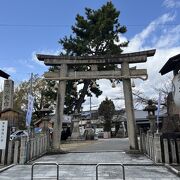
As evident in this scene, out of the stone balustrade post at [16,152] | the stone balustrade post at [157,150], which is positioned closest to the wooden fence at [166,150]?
the stone balustrade post at [157,150]

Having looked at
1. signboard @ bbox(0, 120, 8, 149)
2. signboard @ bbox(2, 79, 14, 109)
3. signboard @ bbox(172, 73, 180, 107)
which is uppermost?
signboard @ bbox(2, 79, 14, 109)

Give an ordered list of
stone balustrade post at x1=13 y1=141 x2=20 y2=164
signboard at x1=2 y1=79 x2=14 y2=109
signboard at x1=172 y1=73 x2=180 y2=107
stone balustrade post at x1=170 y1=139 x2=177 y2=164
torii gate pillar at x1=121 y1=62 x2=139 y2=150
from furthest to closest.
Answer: torii gate pillar at x1=121 y1=62 x2=139 y2=150 → signboard at x1=2 y1=79 x2=14 y2=109 → stone balustrade post at x1=13 y1=141 x2=20 y2=164 → stone balustrade post at x1=170 y1=139 x2=177 y2=164 → signboard at x1=172 y1=73 x2=180 y2=107

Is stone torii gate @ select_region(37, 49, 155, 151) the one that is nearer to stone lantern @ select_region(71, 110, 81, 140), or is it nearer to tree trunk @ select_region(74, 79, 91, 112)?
stone lantern @ select_region(71, 110, 81, 140)

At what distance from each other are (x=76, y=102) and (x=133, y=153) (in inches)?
865

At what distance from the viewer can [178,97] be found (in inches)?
327

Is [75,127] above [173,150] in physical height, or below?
above

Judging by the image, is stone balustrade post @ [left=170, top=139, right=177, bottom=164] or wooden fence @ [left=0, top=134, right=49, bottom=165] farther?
wooden fence @ [left=0, top=134, right=49, bottom=165]

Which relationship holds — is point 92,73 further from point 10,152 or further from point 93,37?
point 93,37

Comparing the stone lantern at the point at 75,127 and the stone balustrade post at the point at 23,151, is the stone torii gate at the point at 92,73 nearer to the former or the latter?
the stone balustrade post at the point at 23,151

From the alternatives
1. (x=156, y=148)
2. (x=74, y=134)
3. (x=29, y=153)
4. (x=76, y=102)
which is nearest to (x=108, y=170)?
(x=156, y=148)

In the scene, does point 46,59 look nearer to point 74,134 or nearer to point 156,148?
point 156,148

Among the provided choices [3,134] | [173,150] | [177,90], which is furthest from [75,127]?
[177,90]

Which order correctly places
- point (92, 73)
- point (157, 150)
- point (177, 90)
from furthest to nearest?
point (92, 73), point (157, 150), point (177, 90)

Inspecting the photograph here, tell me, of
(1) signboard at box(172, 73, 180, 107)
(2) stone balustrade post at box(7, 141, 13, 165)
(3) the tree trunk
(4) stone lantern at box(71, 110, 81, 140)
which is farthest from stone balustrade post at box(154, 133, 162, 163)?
(3) the tree trunk
